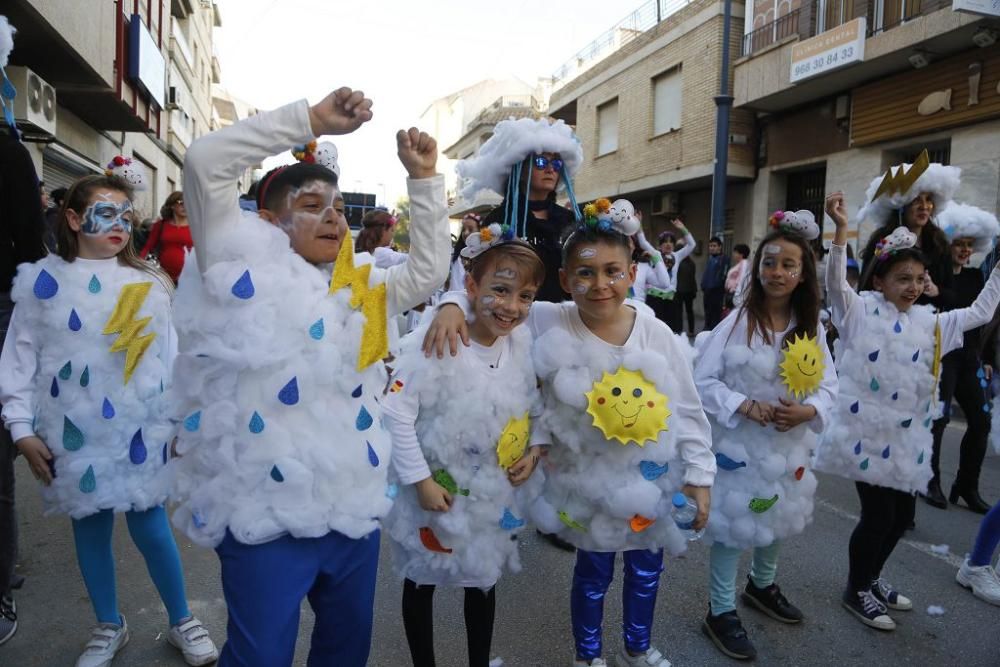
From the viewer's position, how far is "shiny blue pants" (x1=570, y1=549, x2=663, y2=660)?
2592 mm

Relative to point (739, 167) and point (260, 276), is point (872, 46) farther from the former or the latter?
point (260, 276)

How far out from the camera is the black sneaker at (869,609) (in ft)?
10.2

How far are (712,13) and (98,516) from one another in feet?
51.2

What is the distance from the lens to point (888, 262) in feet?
11.5

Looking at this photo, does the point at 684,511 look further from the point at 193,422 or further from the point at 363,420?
the point at 193,422

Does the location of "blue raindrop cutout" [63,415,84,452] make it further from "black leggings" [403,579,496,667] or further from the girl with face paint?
"black leggings" [403,579,496,667]

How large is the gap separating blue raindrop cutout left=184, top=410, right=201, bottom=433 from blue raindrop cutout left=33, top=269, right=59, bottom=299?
1124 mm

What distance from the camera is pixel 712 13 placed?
49.5ft

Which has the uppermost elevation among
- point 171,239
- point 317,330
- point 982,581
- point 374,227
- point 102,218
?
point 374,227

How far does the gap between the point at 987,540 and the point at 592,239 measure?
259cm

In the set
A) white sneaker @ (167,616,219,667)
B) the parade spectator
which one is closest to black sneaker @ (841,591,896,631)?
white sneaker @ (167,616,219,667)

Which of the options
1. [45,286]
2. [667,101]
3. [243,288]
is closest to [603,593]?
[243,288]

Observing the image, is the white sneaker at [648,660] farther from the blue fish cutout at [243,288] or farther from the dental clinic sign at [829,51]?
the dental clinic sign at [829,51]

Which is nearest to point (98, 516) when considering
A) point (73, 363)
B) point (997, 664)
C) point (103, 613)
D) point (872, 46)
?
point (103, 613)
